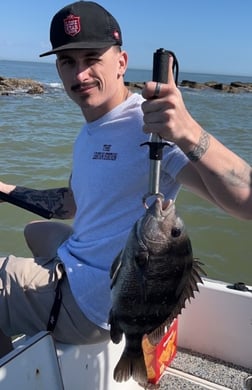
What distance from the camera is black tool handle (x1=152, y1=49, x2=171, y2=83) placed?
1.62 m

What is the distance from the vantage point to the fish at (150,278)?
173 cm

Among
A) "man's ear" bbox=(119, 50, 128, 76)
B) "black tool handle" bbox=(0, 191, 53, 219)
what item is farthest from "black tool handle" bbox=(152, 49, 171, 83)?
"black tool handle" bbox=(0, 191, 53, 219)

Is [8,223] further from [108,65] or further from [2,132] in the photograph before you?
[2,132]

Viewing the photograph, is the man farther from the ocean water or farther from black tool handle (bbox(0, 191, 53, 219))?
the ocean water

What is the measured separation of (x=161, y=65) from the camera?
1636mm

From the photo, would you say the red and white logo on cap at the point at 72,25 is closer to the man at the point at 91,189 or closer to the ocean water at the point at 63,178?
the man at the point at 91,189

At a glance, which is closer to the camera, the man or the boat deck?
the man

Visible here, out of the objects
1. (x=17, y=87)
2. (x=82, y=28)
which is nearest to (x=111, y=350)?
(x=82, y=28)

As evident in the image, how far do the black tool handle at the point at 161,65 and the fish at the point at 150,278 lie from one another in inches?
15.6

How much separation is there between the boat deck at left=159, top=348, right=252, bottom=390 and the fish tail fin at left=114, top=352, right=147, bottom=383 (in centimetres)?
130

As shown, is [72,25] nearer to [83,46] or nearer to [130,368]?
[83,46]

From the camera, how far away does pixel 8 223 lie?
7.67 m

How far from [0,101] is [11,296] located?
2356 cm

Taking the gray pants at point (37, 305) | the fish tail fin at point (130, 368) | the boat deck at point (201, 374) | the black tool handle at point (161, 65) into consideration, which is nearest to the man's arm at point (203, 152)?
the black tool handle at point (161, 65)
